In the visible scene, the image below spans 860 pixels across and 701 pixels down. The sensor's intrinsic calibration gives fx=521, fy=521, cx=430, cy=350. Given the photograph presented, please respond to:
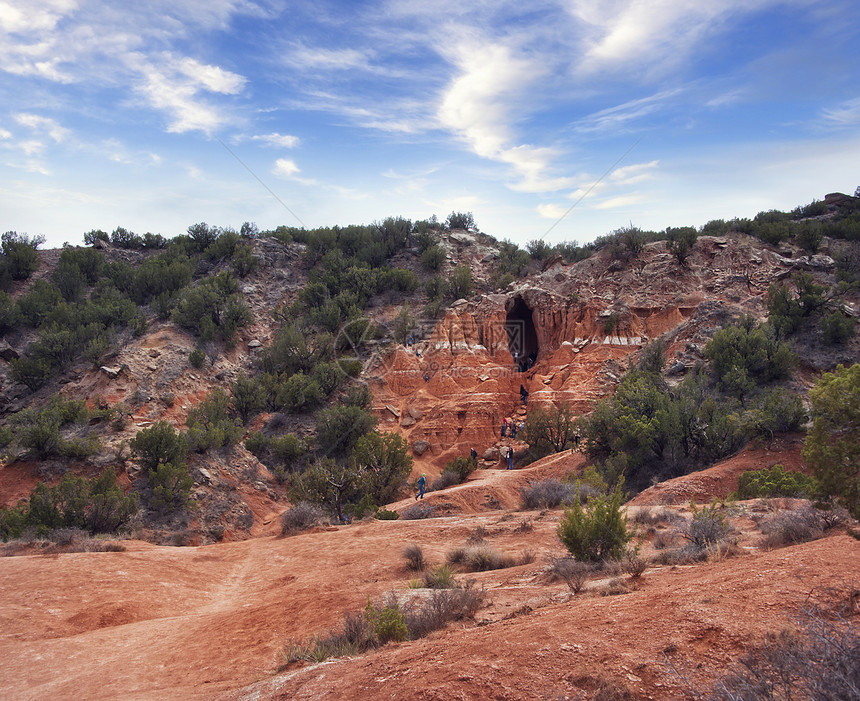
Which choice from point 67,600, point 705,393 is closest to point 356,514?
point 67,600

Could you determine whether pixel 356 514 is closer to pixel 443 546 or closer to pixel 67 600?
pixel 443 546

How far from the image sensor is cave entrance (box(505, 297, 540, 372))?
3167cm

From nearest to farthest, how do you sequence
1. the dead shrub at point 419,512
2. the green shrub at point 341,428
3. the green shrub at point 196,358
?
1. the dead shrub at point 419,512
2. the green shrub at point 341,428
3. the green shrub at point 196,358

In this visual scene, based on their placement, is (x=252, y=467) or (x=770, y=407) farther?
(x=252, y=467)

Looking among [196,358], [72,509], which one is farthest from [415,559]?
[196,358]

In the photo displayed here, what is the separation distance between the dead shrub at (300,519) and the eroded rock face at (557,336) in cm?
1016

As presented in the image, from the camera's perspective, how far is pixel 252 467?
2155 cm

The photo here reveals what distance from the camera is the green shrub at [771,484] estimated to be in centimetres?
1183

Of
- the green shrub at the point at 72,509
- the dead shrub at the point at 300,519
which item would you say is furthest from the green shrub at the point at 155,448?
the dead shrub at the point at 300,519

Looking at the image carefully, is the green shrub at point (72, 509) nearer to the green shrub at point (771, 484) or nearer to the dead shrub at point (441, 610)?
the dead shrub at point (441, 610)

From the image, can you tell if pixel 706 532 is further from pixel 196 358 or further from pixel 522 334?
pixel 196 358

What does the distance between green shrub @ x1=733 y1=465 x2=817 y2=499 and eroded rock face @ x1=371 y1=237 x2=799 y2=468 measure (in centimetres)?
1127

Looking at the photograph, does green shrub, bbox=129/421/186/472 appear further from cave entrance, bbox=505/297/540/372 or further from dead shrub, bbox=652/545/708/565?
cave entrance, bbox=505/297/540/372

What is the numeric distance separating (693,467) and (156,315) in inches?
1185
